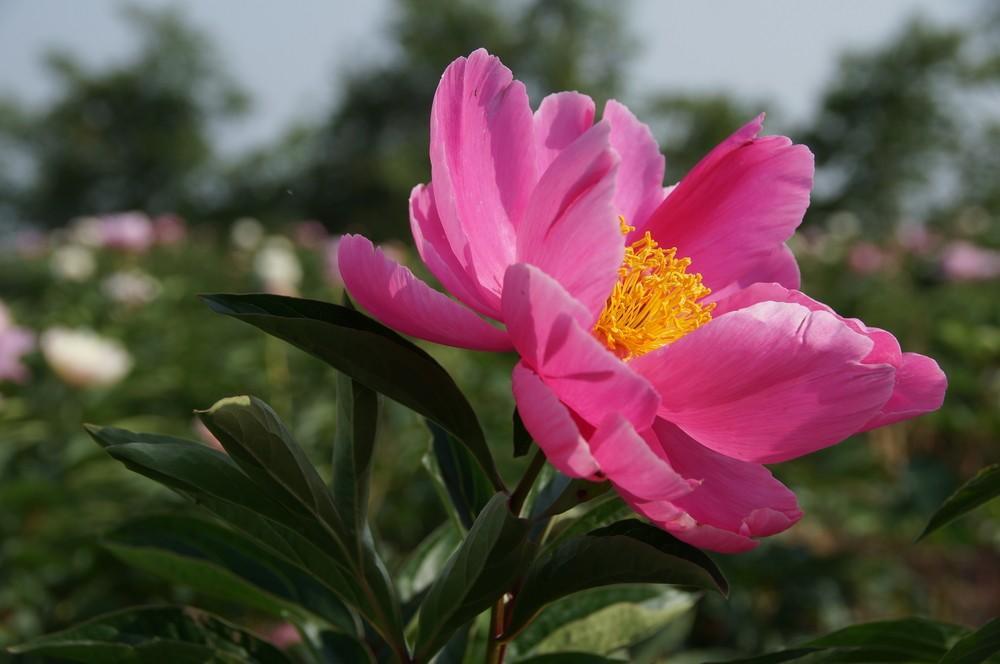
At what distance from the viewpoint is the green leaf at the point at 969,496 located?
1.40 feet

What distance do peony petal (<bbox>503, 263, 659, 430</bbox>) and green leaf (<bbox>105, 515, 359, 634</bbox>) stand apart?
0.23 m

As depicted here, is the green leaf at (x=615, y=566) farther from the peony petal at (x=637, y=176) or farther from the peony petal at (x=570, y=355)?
the peony petal at (x=637, y=176)

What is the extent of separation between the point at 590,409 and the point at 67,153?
2743 centimetres

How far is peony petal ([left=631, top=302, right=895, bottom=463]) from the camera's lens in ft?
1.27

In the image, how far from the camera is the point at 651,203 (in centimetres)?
54

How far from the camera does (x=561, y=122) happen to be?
532 mm

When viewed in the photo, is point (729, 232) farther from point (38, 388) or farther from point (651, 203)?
point (38, 388)

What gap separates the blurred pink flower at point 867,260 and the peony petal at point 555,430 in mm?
3738

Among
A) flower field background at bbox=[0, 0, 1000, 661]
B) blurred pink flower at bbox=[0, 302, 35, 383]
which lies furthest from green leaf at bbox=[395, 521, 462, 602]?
blurred pink flower at bbox=[0, 302, 35, 383]

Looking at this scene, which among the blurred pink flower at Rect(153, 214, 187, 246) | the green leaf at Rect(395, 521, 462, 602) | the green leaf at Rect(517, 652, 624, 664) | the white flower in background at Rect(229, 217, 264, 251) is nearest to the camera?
the green leaf at Rect(517, 652, 624, 664)

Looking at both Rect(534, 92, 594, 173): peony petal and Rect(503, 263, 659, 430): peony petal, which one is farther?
Rect(534, 92, 594, 173): peony petal

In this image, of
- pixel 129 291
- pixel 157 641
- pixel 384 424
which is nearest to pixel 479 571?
pixel 157 641

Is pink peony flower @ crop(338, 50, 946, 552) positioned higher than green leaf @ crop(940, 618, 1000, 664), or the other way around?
pink peony flower @ crop(338, 50, 946, 552)

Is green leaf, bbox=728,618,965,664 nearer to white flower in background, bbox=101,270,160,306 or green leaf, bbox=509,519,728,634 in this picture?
green leaf, bbox=509,519,728,634
